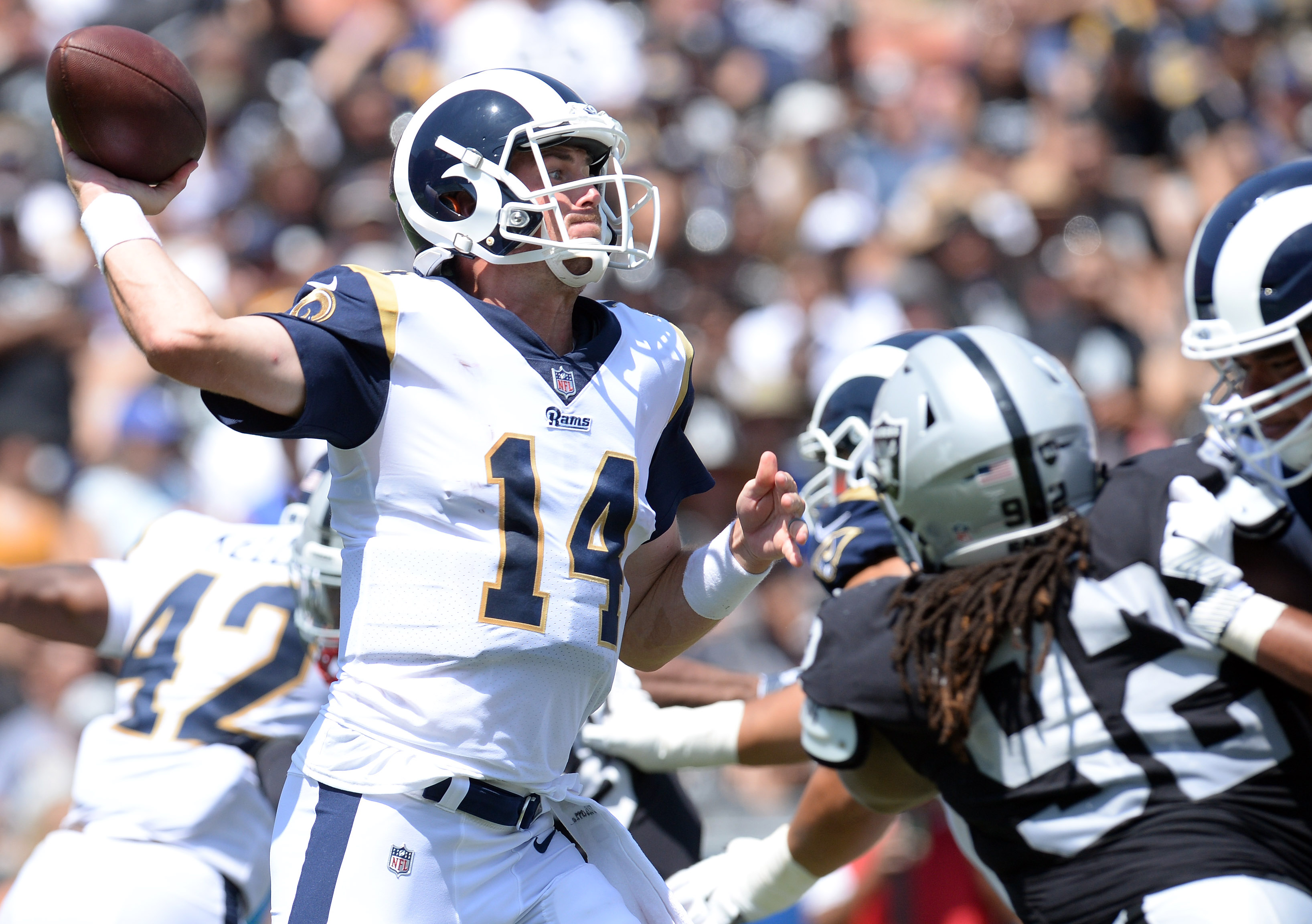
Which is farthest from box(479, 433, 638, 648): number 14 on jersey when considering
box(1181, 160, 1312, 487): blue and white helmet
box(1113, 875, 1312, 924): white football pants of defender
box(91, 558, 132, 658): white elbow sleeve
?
box(91, 558, 132, 658): white elbow sleeve

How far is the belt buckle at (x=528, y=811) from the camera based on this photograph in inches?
107

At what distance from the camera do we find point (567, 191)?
2957mm

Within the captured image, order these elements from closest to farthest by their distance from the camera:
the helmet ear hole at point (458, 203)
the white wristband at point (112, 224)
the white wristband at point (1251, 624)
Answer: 1. the white wristband at point (112, 224)
2. the white wristband at point (1251, 624)
3. the helmet ear hole at point (458, 203)

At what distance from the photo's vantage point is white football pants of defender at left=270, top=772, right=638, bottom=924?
2598mm

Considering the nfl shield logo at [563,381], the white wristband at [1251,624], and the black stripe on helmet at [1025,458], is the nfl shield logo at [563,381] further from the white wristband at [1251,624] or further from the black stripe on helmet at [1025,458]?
the white wristband at [1251,624]

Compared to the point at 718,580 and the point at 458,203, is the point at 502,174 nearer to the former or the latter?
the point at 458,203

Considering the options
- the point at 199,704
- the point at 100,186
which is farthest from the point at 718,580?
the point at 199,704

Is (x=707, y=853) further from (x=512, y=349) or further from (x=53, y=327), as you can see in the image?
(x=53, y=327)

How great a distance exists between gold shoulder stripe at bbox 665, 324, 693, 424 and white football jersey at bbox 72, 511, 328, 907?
171 cm

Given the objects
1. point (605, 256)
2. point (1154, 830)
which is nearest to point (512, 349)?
point (605, 256)

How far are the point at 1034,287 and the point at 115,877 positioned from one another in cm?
618

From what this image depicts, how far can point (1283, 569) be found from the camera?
307cm

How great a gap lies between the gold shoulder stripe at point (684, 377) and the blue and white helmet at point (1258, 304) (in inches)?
44.6

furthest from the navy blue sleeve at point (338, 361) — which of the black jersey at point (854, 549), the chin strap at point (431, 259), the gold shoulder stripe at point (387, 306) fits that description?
the black jersey at point (854, 549)
